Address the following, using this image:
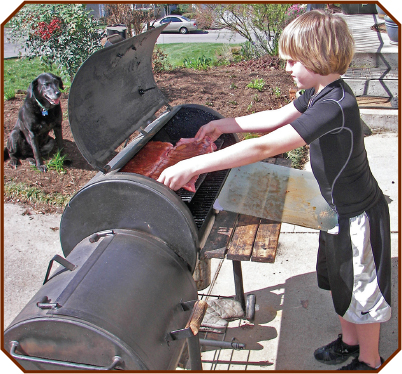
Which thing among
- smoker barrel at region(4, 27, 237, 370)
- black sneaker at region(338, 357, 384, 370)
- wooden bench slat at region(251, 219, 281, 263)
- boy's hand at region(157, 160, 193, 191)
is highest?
boy's hand at region(157, 160, 193, 191)

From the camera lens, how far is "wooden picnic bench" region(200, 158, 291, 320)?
217 centimetres

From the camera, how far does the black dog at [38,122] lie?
4.77 meters

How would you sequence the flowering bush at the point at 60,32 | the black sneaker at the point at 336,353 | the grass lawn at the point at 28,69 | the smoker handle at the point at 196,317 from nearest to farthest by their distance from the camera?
the smoker handle at the point at 196,317, the black sneaker at the point at 336,353, the flowering bush at the point at 60,32, the grass lawn at the point at 28,69

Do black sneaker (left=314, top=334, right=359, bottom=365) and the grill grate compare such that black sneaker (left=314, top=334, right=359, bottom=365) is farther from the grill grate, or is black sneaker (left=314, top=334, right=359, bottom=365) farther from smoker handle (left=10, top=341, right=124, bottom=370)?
smoker handle (left=10, top=341, right=124, bottom=370)

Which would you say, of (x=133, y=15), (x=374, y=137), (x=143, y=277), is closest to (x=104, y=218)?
(x=143, y=277)

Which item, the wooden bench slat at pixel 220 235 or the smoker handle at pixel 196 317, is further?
the wooden bench slat at pixel 220 235

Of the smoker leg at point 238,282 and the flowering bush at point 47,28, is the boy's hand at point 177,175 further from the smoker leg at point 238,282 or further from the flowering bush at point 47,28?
the flowering bush at point 47,28

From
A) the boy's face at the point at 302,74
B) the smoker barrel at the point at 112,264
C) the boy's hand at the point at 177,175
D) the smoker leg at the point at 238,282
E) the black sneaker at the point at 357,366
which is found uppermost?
the boy's face at the point at 302,74

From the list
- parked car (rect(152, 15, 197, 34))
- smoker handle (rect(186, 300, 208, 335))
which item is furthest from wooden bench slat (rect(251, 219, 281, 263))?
parked car (rect(152, 15, 197, 34))

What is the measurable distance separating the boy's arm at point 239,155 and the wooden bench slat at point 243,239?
19.8 inches

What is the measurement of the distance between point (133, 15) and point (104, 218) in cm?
820

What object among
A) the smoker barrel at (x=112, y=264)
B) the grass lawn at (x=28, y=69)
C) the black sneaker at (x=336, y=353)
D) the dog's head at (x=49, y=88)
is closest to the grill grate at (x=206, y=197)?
the smoker barrel at (x=112, y=264)

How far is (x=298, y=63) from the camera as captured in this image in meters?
2.01

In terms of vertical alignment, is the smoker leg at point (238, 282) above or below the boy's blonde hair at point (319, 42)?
below
